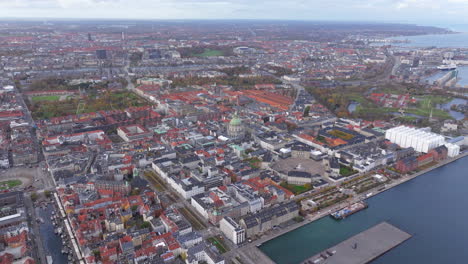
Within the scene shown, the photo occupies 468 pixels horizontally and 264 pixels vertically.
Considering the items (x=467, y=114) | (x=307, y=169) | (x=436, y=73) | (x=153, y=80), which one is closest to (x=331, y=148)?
(x=307, y=169)

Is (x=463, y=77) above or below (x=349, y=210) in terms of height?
above

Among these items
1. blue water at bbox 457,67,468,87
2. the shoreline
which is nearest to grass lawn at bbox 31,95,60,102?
the shoreline

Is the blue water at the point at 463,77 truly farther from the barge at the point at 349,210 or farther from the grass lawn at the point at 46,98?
the grass lawn at the point at 46,98

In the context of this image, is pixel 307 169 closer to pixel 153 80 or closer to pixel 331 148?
pixel 331 148

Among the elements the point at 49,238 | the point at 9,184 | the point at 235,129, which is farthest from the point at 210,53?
the point at 49,238

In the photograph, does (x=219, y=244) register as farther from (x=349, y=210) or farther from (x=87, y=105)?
(x=87, y=105)
